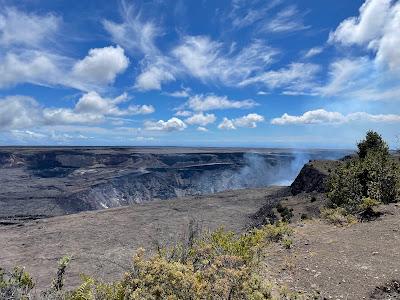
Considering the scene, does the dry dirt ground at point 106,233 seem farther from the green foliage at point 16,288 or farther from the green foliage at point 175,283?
the green foliage at point 175,283

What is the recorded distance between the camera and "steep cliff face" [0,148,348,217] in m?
73.8

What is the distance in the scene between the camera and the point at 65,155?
12200 cm

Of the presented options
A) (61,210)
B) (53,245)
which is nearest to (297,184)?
(53,245)

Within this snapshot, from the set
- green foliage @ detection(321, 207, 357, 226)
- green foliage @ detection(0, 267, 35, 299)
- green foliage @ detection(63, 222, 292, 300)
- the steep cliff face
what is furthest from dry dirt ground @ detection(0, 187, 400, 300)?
the steep cliff face

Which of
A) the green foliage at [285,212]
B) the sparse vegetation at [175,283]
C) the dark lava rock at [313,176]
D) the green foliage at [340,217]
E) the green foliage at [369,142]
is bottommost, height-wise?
the green foliage at [285,212]

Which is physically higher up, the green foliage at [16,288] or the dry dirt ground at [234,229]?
the green foliage at [16,288]

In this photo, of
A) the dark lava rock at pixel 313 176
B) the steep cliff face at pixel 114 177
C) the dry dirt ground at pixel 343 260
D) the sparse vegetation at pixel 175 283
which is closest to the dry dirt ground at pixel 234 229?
the dry dirt ground at pixel 343 260

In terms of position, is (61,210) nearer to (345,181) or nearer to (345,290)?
(345,181)

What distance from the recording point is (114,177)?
93125 mm

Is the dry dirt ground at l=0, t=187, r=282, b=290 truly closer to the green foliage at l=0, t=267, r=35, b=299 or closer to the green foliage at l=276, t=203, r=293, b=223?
the green foliage at l=276, t=203, r=293, b=223

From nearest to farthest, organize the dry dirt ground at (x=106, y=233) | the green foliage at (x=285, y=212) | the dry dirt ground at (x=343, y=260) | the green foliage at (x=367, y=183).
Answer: the dry dirt ground at (x=343, y=260)
the green foliage at (x=367, y=183)
the dry dirt ground at (x=106, y=233)
the green foliage at (x=285, y=212)

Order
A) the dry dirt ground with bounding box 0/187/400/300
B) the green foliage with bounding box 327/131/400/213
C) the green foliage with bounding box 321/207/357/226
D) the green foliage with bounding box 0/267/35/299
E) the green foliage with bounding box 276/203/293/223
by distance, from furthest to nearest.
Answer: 1. the green foliage with bounding box 276/203/293/223
2. the green foliage with bounding box 327/131/400/213
3. the green foliage with bounding box 321/207/357/226
4. the dry dirt ground with bounding box 0/187/400/300
5. the green foliage with bounding box 0/267/35/299

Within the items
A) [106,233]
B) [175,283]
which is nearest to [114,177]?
[106,233]

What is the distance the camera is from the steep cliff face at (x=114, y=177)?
73812 millimetres
